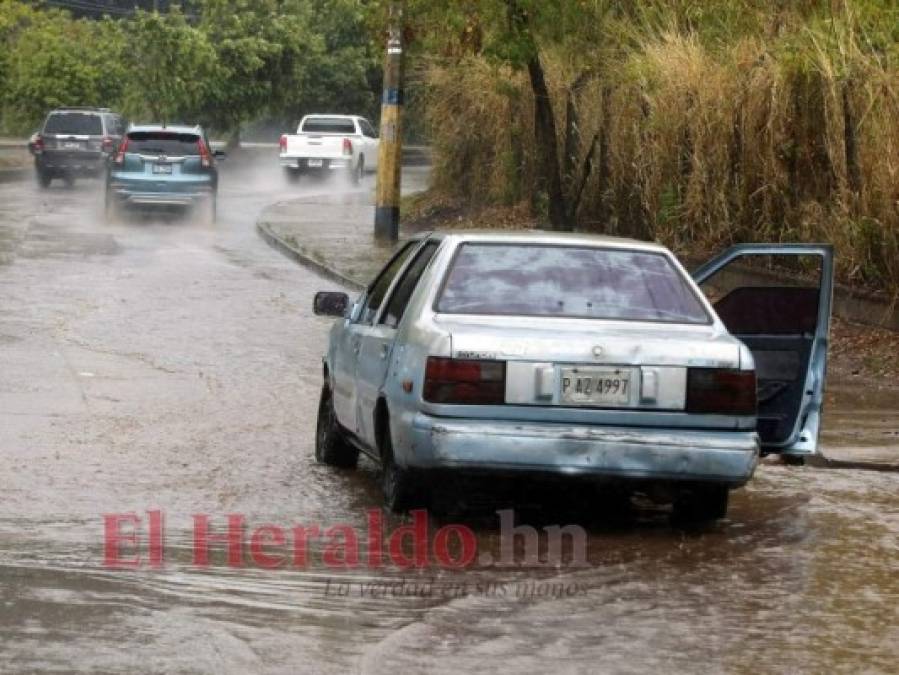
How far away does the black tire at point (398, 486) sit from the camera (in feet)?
29.2

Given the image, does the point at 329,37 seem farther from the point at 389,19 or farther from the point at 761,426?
the point at 761,426

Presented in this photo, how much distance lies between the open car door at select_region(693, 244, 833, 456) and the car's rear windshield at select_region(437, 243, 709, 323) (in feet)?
2.62

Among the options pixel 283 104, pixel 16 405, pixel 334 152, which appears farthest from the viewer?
pixel 283 104

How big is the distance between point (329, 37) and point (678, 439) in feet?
203

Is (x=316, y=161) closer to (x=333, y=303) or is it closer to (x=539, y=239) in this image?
(x=333, y=303)

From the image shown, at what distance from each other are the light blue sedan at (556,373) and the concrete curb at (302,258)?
12882 millimetres

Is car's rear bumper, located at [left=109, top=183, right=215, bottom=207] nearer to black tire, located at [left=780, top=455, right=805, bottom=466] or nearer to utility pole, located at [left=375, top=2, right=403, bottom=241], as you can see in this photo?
utility pole, located at [left=375, top=2, right=403, bottom=241]

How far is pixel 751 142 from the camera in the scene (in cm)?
1947

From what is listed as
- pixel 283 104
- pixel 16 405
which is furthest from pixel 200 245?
pixel 283 104

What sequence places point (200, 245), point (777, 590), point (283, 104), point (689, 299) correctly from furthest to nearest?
point (283, 104) < point (200, 245) < point (689, 299) < point (777, 590)

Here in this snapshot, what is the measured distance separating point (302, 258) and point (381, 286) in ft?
50.9

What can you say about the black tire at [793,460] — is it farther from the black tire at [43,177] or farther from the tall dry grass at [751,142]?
the black tire at [43,177]

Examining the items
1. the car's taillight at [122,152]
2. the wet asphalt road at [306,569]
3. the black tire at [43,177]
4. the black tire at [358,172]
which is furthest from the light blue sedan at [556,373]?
the black tire at [358,172]

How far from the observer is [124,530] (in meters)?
8.62
